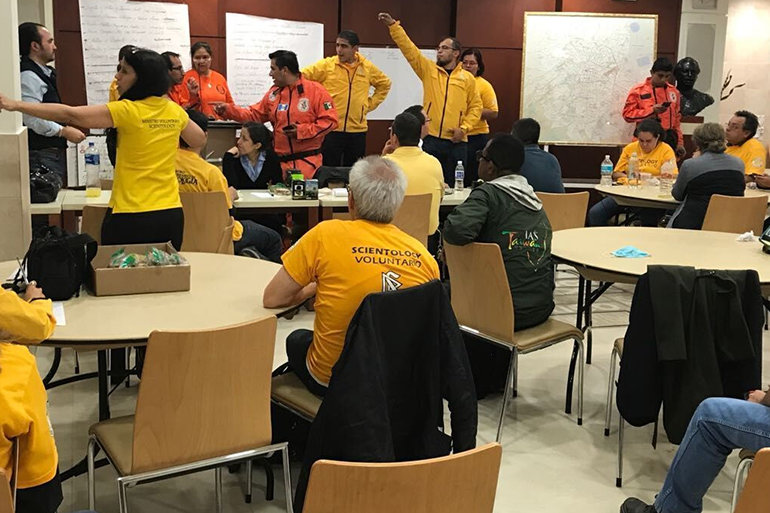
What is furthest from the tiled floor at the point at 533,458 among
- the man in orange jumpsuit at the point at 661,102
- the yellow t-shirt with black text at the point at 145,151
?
the man in orange jumpsuit at the point at 661,102

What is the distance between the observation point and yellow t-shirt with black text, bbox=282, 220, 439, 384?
2646 mm

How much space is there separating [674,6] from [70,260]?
834 cm

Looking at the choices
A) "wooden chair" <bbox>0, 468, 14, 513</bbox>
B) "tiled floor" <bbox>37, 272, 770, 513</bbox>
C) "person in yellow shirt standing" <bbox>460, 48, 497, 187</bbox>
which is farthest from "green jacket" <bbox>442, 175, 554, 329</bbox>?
"person in yellow shirt standing" <bbox>460, 48, 497, 187</bbox>

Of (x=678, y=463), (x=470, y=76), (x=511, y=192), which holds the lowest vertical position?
(x=678, y=463)

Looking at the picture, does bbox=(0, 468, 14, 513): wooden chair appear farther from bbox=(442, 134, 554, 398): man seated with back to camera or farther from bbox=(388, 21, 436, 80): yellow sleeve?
bbox=(388, 21, 436, 80): yellow sleeve

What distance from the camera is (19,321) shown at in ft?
6.17

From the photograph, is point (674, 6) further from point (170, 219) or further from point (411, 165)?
point (170, 219)

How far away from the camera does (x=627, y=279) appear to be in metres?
3.48

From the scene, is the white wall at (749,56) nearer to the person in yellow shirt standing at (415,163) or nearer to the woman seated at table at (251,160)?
the person in yellow shirt standing at (415,163)

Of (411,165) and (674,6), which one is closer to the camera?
(411,165)

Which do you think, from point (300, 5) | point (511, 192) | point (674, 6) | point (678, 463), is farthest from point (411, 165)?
point (674, 6)

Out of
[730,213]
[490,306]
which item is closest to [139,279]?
[490,306]

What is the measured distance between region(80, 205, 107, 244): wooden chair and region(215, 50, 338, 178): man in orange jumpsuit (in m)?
2.32

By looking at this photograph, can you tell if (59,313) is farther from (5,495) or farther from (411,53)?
(411,53)
